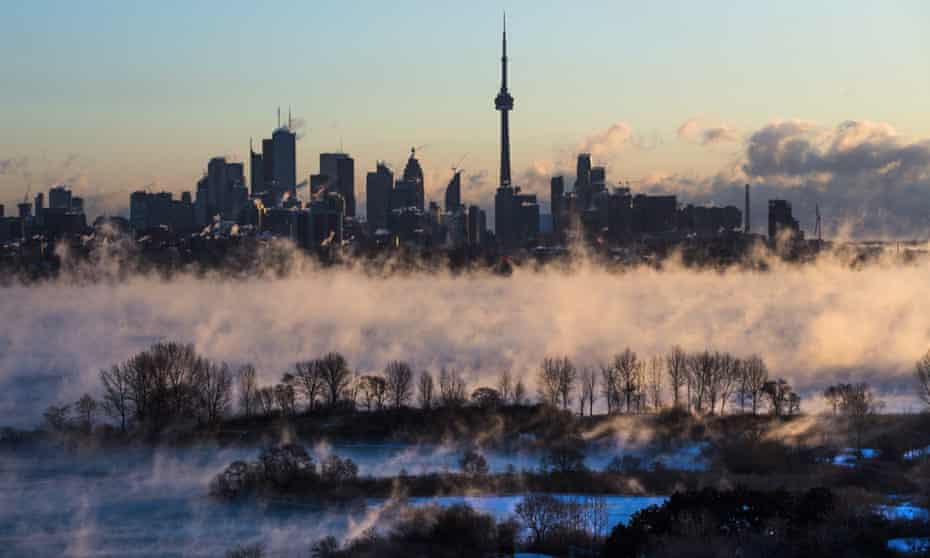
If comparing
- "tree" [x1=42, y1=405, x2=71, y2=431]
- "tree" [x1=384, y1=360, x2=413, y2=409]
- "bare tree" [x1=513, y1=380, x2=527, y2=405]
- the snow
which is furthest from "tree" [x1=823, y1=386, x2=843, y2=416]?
"tree" [x1=42, y1=405, x2=71, y2=431]

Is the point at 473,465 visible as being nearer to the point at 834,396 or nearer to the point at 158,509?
the point at 158,509

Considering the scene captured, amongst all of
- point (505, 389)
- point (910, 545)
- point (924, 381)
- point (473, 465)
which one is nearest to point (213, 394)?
point (505, 389)

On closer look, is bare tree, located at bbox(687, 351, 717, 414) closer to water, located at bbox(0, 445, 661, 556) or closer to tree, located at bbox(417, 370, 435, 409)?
tree, located at bbox(417, 370, 435, 409)

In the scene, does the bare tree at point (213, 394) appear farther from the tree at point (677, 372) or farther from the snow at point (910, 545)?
the snow at point (910, 545)

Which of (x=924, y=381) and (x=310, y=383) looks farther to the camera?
(x=310, y=383)

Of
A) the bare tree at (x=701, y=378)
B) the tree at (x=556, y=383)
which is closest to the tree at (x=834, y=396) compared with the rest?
the bare tree at (x=701, y=378)

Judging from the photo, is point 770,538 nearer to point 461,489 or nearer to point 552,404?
point 461,489

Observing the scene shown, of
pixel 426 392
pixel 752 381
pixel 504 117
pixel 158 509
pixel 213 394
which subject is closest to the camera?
pixel 158 509
